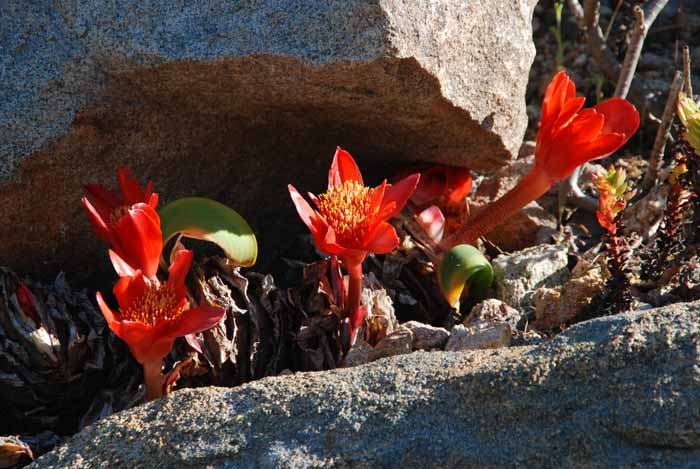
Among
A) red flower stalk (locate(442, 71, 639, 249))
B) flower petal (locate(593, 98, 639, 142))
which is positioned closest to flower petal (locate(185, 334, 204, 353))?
red flower stalk (locate(442, 71, 639, 249))

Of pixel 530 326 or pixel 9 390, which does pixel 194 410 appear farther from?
pixel 530 326

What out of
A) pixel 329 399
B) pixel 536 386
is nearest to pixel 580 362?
pixel 536 386

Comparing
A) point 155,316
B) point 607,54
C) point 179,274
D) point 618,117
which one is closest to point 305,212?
point 179,274

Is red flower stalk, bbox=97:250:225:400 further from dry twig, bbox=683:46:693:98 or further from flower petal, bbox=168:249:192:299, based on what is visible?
dry twig, bbox=683:46:693:98

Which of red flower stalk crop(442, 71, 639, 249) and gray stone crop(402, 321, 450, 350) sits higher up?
red flower stalk crop(442, 71, 639, 249)

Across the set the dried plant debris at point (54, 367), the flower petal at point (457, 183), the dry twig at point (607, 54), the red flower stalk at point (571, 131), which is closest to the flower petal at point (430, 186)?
the flower petal at point (457, 183)

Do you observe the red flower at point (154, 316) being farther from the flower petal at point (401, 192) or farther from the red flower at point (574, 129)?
the red flower at point (574, 129)

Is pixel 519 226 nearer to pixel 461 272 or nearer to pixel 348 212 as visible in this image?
pixel 461 272
